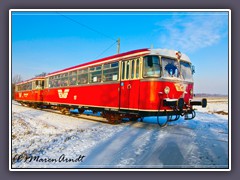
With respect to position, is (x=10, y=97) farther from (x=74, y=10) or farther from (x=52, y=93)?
(x=52, y=93)

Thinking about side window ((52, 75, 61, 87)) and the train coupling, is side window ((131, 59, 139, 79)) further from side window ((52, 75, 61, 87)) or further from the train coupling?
side window ((52, 75, 61, 87))

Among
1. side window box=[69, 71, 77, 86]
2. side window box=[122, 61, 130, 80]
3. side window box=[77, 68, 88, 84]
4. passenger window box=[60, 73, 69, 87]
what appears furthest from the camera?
passenger window box=[60, 73, 69, 87]

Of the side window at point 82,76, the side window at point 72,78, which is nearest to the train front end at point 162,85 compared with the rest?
the side window at point 82,76

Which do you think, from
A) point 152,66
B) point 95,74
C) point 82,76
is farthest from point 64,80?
point 152,66

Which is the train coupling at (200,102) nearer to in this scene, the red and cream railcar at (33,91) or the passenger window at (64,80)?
the passenger window at (64,80)

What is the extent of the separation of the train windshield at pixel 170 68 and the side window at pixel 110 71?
2.40 meters

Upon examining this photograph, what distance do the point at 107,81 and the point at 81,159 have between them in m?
5.50

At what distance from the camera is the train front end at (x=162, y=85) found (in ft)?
25.7

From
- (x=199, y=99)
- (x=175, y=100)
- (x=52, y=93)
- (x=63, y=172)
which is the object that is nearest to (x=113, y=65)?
(x=175, y=100)

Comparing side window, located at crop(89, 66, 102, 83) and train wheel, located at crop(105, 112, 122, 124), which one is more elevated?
side window, located at crop(89, 66, 102, 83)

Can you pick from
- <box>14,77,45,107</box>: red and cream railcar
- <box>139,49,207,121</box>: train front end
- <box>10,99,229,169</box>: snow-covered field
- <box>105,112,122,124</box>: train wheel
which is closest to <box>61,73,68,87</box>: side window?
<box>14,77,45,107</box>: red and cream railcar

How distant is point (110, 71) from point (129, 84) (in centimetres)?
168

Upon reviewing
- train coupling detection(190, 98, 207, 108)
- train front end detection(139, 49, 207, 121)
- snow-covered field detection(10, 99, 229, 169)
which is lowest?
snow-covered field detection(10, 99, 229, 169)

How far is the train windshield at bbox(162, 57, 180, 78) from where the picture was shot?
809 centimetres
